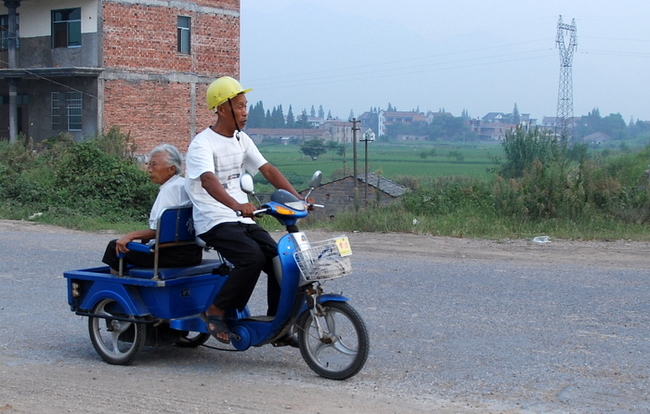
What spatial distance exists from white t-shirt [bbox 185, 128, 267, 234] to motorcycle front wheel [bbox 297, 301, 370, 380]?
878 mm

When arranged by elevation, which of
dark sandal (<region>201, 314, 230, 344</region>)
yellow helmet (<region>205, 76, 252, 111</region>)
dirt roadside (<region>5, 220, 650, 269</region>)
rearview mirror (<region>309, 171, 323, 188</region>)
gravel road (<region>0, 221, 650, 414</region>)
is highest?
yellow helmet (<region>205, 76, 252, 111</region>)

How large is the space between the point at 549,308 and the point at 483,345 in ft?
5.36

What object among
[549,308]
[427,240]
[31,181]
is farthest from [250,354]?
[31,181]

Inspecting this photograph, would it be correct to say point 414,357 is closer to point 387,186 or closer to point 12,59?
point 387,186

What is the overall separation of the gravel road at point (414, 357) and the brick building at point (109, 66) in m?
24.7

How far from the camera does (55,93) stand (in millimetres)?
35562

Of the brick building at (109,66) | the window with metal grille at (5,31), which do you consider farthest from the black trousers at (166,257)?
the window with metal grille at (5,31)

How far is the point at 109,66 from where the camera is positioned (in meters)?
33.9

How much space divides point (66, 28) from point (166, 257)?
101 ft

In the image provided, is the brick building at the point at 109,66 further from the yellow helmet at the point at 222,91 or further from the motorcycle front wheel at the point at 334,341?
the motorcycle front wheel at the point at 334,341

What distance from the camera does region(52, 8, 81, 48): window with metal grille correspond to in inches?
1350

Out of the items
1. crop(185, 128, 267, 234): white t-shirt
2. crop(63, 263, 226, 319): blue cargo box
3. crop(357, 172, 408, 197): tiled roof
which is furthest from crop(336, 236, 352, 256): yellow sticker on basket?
crop(357, 172, 408, 197): tiled roof

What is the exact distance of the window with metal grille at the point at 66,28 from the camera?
1350 inches

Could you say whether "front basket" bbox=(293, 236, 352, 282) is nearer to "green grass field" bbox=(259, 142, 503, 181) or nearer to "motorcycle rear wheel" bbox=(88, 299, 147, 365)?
"motorcycle rear wheel" bbox=(88, 299, 147, 365)
